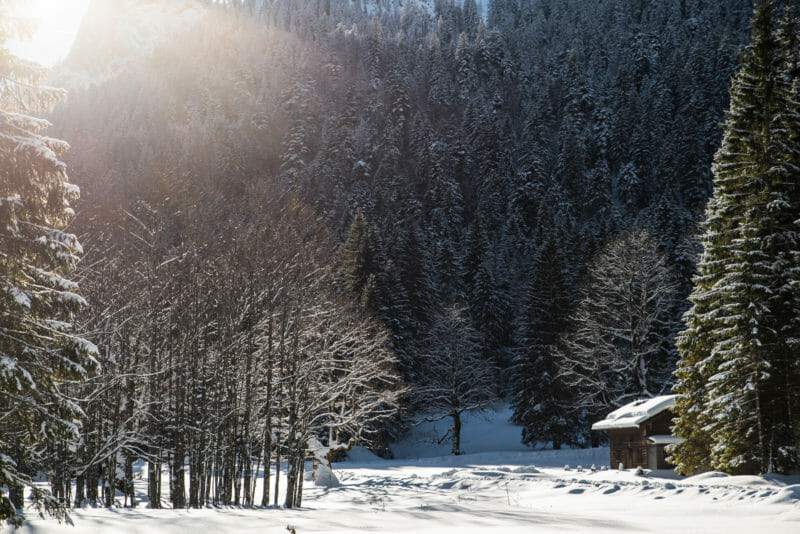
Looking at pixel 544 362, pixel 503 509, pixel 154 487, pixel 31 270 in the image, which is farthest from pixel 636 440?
pixel 31 270

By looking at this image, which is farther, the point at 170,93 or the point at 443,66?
the point at 170,93

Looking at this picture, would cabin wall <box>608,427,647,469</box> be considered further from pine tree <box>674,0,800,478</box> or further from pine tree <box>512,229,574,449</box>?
pine tree <box>674,0,800,478</box>

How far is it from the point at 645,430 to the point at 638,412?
3.74ft

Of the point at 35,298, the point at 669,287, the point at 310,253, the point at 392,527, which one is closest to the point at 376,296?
the point at 669,287

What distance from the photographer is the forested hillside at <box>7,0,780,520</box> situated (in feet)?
72.6

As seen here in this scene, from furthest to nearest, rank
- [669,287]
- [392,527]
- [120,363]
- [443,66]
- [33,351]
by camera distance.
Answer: [443,66], [669,287], [120,363], [392,527], [33,351]

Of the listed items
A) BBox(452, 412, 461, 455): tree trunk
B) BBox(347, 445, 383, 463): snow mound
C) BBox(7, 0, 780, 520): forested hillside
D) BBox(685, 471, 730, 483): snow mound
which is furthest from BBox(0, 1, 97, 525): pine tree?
BBox(452, 412, 461, 455): tree trunk

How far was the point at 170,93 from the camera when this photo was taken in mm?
142750

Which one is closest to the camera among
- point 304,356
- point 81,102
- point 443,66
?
point 304,356

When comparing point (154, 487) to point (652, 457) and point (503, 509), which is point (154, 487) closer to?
point (503, 509)

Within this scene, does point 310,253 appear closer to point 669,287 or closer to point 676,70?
point 669,287

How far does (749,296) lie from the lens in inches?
840

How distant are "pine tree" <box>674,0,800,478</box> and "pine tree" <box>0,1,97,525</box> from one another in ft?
65.5

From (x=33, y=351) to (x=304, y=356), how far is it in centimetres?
1770
